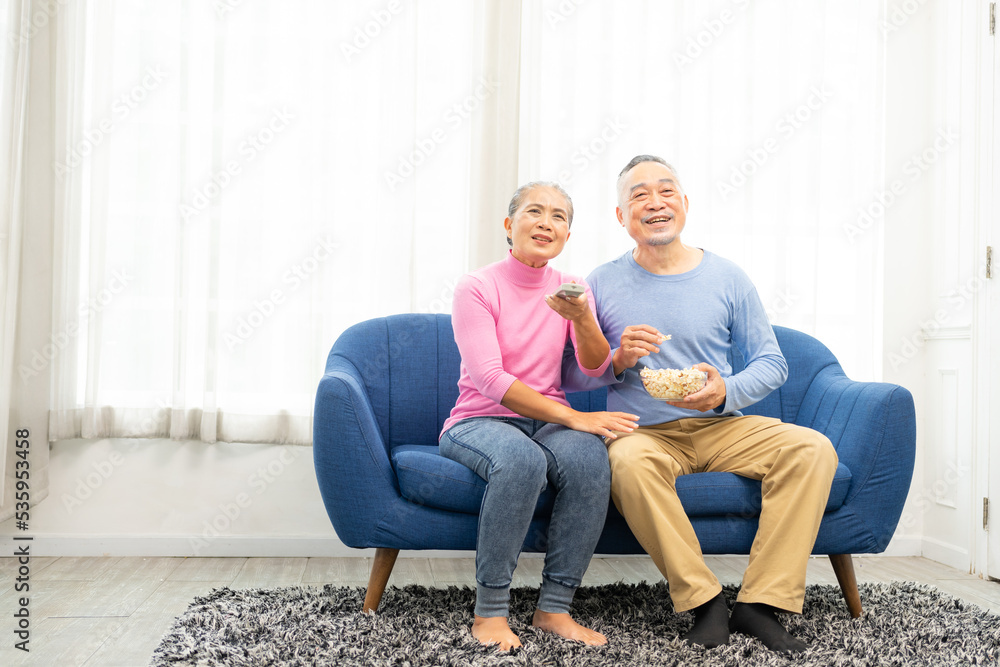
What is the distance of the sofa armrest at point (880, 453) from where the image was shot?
1.88 meters

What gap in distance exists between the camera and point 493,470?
168 cm

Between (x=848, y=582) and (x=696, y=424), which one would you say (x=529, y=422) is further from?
(x=848, y=582)

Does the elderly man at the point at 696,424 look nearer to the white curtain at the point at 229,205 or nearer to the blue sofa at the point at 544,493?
the blue sofa at the point at 544,493

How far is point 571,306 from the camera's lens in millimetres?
1755

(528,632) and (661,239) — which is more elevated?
(661,239)

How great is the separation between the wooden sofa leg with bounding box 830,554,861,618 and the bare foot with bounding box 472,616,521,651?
2.96ft

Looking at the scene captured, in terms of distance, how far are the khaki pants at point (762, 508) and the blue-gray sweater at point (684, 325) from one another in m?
0.15

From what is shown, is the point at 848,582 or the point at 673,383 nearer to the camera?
the point at 673,383

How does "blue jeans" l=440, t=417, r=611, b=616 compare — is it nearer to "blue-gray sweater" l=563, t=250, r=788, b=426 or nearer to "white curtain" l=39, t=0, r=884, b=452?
"blue-gray sweater" l=563, t=250, r=788, b=426

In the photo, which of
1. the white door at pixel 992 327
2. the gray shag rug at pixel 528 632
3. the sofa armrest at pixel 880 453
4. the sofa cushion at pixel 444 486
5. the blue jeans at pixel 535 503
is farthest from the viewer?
the white door at pixel 992 327

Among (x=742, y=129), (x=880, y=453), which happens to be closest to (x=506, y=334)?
(x=880, y=453)

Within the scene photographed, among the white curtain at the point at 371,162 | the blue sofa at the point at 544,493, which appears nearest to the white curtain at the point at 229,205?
the white curtain at the point at 371,162

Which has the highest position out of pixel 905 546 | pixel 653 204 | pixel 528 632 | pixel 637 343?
pixel 653 204

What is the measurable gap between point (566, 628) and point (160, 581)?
51.6 inches
